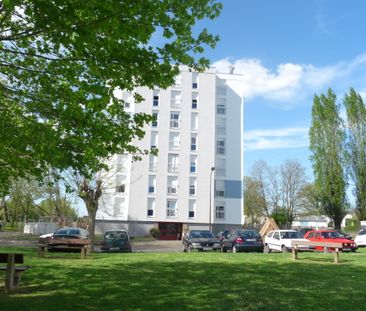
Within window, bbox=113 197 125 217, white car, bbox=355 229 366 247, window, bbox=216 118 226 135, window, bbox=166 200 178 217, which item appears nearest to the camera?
white car, bbox=355 229 366 247

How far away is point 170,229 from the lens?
60969 millimetres

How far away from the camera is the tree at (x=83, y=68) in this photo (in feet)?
24.6

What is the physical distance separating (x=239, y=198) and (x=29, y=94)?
54986 mm

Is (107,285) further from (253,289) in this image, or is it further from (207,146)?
(207,146)

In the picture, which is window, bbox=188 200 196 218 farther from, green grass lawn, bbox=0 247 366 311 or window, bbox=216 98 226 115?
green grass lawn, bbox=0 247 366 311

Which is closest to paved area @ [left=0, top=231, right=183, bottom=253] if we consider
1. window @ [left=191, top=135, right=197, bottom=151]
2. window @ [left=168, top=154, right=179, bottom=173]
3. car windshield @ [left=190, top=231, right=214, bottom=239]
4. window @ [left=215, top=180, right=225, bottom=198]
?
car windshield @ [left=190, top=231, right=214, bottom=239]

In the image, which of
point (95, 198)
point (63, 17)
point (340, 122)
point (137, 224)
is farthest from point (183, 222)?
point (63, 17)

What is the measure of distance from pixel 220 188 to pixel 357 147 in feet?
61.8

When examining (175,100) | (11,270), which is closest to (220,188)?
(175,100)

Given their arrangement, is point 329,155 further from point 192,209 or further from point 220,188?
point 192,209

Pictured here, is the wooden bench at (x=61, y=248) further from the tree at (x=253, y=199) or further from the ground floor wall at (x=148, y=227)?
the tree at (x=253, y=199)

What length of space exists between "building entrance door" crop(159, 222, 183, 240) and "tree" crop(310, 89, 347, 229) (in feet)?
61.5

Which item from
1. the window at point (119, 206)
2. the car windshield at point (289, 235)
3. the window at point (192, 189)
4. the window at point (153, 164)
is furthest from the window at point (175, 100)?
the car windshield at point (289, 235)

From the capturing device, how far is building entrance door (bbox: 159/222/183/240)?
6041 cm
